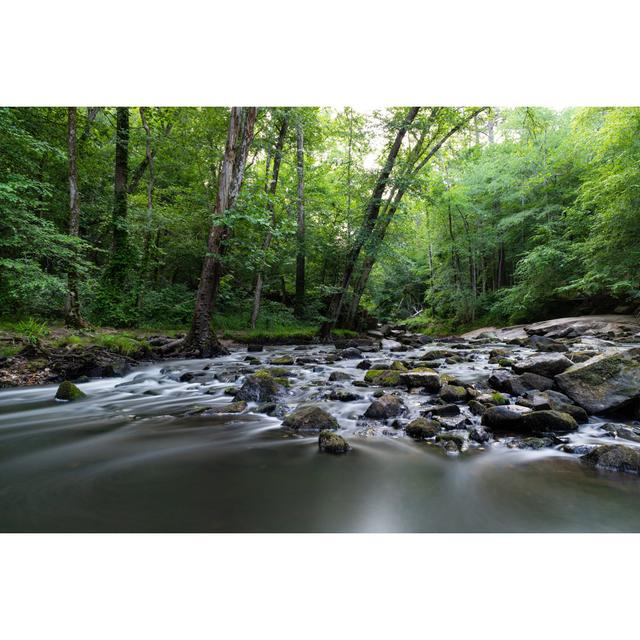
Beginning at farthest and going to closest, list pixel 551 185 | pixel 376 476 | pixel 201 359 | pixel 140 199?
1. pixel 551 185
2. pixel 140 199
3. pixel 201 359
4. pixel 376 476

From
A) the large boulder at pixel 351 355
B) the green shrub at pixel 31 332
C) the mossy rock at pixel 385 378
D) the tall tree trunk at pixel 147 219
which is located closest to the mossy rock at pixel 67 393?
the green shrub at pixel 31 332

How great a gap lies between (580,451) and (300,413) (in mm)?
2819

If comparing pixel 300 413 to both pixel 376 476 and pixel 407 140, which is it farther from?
pixel 407 140

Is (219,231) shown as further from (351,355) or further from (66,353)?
(351,355)

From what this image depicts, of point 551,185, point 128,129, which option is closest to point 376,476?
point 128,129

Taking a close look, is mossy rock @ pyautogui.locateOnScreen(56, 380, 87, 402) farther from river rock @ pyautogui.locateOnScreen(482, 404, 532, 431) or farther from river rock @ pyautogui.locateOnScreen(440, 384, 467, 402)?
river rock @ pyautogui.locateOnScreen(482, 404, 532, 431)

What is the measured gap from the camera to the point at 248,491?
263cm

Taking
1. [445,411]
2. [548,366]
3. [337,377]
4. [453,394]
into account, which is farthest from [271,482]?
[548,366]

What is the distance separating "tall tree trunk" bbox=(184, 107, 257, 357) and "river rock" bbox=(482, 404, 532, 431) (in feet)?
22.8

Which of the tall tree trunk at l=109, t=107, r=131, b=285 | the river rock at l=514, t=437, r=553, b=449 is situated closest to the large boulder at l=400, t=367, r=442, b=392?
the river rock at l=514, t=437, r=553, b=449

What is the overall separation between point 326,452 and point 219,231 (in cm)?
709

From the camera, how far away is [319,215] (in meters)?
16.5

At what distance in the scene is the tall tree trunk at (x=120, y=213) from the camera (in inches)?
487

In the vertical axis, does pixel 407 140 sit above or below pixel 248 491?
above
